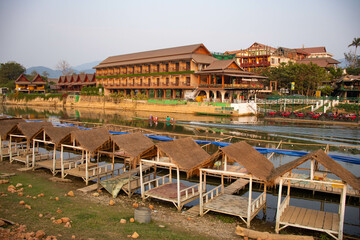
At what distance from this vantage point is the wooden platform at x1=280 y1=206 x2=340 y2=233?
10477 mm

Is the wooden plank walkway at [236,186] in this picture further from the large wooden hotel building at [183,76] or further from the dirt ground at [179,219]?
the large wooden hotel building at [183,76]

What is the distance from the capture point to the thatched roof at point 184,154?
12.8 m

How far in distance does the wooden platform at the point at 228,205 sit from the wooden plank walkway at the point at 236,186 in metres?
1.13

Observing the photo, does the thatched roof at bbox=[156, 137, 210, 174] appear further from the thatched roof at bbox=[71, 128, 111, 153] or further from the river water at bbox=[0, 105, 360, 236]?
the thatched roof at bbox=[71, 128, 111, 153]

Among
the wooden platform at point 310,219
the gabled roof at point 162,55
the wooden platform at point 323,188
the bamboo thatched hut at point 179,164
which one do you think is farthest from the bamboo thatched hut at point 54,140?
the gabled roof at point 162,55

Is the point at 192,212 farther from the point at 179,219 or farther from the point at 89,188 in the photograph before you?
the point at 89,188

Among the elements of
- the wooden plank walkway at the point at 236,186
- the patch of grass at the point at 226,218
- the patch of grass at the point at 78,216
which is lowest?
the patch of grass at the point at 226,218

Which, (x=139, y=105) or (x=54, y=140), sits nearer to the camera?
(x=54, y=140)

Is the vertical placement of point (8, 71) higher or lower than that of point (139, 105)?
higher

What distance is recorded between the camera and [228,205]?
12.5 m

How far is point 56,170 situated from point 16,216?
7208 mm

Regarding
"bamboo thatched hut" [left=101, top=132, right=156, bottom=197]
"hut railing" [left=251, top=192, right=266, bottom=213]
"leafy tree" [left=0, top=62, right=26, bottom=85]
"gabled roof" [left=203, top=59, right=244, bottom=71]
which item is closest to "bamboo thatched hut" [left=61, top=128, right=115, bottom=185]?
"bamboo thatched hut" [left=101, top=132, right=156, bottom=197]

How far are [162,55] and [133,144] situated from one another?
5459 cm

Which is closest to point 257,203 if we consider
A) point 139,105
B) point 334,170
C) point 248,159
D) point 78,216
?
point 248,159
